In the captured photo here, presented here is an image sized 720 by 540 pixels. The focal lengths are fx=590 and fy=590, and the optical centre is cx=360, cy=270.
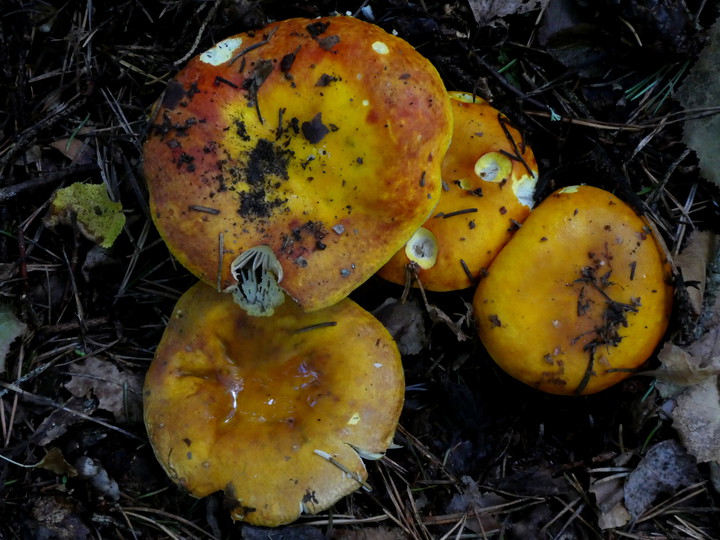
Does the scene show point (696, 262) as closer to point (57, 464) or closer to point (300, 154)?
point (300, 154)

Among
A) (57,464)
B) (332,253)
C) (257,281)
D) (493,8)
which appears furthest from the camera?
(493,8)

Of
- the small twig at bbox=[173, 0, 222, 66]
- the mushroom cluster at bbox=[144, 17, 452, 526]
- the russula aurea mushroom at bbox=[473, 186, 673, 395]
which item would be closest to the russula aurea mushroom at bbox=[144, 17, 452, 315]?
the mushroom cluster at bbox=[144, 17, 452, 526]

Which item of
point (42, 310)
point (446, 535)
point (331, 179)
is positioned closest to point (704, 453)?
point (446, 535)

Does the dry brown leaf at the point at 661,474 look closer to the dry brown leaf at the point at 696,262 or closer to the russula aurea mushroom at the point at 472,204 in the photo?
the dry brown leaf at the point at 696,262

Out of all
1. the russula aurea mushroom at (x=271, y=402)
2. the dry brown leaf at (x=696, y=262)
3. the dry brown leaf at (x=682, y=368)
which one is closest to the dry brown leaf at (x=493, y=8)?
the dry brown leaf at (x=696, y=262)

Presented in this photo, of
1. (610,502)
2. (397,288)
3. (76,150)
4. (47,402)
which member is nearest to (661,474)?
(610,502)

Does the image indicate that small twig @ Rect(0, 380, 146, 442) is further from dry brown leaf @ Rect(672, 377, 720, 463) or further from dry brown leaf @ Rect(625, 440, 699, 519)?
dry brown leaf @ Rect(672, 377, 720, 463)
